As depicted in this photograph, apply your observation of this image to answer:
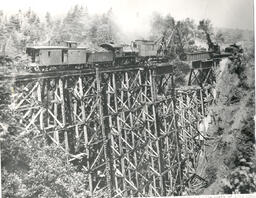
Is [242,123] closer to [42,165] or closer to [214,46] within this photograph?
[214,46]

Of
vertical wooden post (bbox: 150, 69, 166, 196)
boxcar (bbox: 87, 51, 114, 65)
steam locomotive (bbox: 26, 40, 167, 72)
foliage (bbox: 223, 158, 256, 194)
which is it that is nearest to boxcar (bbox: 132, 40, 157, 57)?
steam locomotive (bbox: 26, 40, 167, 72)

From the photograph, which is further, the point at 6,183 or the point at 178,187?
the point at 178,187

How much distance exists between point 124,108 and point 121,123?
520 mm

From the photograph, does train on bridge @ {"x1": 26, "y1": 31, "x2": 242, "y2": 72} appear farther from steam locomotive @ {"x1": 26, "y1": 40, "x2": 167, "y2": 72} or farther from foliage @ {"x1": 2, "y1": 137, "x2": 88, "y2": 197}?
foliage @ {"x1": 2, "y1": 137, "x2": 88, "y2": 197}

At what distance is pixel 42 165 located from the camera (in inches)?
281

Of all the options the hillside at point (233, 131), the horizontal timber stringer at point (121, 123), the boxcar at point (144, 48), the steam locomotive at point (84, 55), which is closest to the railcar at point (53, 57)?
the steam locomotive at point (84, 55)

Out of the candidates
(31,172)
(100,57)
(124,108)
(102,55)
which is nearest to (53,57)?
(100,57)

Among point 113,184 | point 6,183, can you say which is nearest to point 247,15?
point 113,184

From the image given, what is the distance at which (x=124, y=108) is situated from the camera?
33.9ft

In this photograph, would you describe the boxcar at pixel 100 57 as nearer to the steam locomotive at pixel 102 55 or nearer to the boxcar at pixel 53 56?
the steam locomotive at pixel 102 55

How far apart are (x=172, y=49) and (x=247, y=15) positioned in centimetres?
809

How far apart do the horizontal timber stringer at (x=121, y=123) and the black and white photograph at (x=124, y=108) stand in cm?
4

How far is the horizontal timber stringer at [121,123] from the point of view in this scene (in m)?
8.20

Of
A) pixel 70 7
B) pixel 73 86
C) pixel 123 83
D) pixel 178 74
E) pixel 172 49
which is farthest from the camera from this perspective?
pixel 172 49
